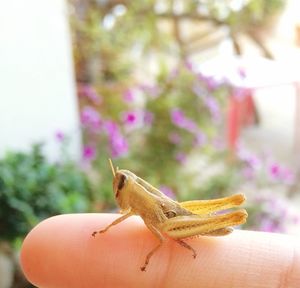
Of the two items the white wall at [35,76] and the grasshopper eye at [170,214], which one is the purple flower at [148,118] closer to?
the white wall at [35,76]

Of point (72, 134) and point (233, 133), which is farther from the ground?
point (72, 134)

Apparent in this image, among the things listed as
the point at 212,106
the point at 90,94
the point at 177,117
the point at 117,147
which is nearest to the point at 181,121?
the point at 177,117

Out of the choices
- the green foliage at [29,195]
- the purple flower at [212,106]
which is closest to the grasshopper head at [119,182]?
the green foliage at [29,195]

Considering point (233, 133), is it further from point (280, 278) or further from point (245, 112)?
point (280, 278)

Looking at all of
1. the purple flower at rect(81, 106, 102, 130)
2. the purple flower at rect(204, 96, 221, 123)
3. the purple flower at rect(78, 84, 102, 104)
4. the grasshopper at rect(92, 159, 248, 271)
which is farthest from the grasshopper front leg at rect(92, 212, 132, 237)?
the purple flower at rect(78, 84, 102, 104)

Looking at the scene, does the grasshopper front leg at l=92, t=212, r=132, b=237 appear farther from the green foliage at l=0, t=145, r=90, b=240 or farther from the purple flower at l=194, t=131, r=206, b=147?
the purple flower at l=194, t=131, r=206, b=147

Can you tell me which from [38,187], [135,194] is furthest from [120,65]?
[135,194]
